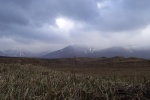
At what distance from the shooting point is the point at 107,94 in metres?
5.37

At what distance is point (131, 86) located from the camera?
5762 mm

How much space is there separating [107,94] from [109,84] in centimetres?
71

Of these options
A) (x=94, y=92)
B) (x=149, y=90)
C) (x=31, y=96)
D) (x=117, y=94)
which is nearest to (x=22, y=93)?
(x=31, y=96)

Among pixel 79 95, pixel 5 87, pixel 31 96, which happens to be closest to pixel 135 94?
pixel 79 95

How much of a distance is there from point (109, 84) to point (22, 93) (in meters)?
1.72

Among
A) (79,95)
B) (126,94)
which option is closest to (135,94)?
(126,94)

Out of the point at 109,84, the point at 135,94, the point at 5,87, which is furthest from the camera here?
the point at 5,87

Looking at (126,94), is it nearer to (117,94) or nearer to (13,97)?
(117,94)

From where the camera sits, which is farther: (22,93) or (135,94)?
(22,93)

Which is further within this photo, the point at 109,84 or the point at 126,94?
the point at 109,84

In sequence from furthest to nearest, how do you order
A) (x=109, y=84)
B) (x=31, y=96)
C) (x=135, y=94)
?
(x=109, y=84)
(x=31, y=96)
(x=135, y=94)

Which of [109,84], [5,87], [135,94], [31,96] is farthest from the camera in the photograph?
[5,87]

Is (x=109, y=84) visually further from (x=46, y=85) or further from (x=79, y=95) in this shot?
(x=46, y=85)

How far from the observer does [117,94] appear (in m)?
5.54
